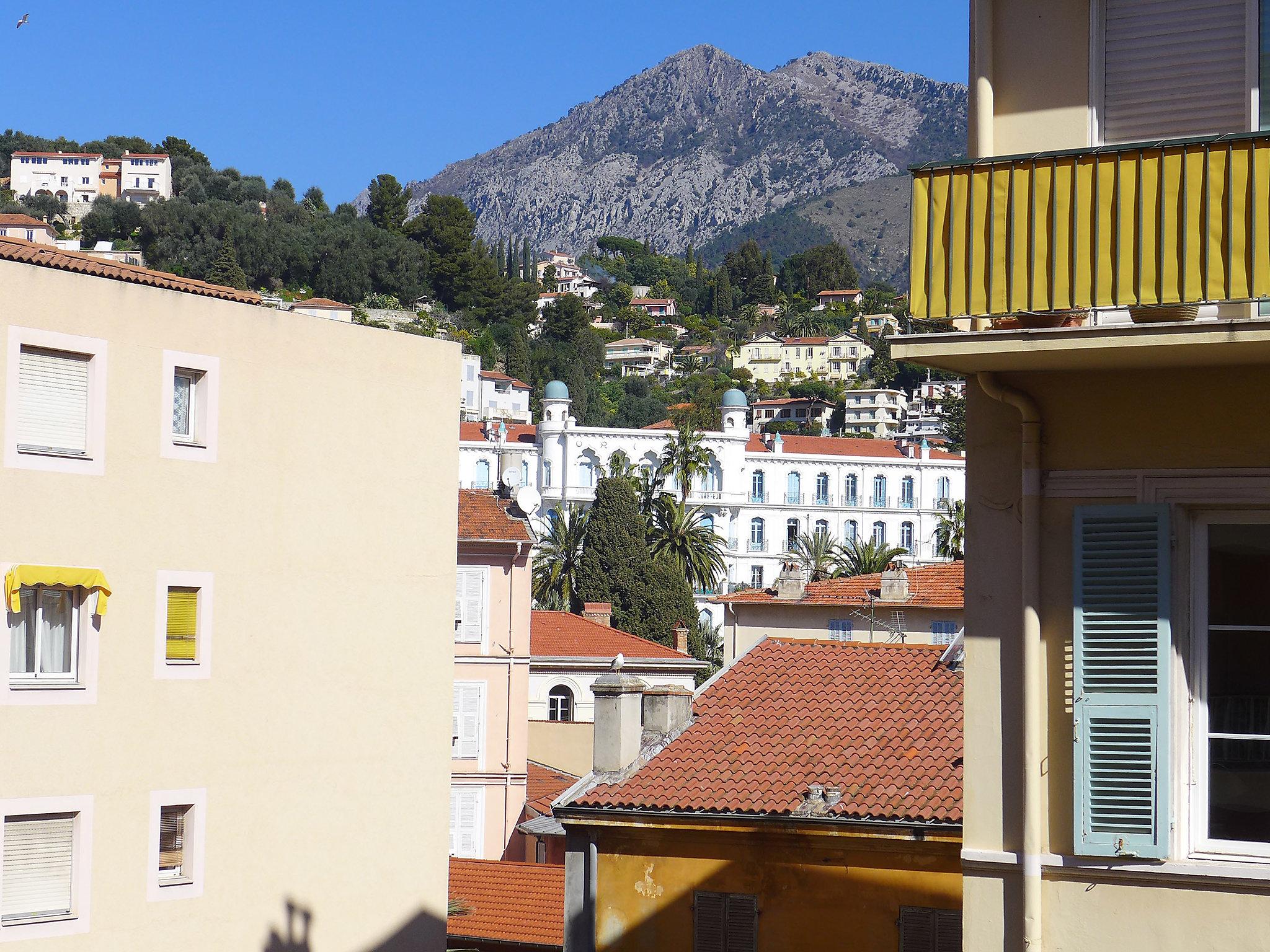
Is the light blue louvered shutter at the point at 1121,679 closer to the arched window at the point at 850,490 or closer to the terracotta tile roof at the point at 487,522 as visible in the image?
the terracotta tile roof at the point at 487,522

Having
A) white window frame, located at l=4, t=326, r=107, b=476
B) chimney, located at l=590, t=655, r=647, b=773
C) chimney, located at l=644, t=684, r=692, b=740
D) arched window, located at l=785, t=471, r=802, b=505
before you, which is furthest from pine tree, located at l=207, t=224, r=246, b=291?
chimney, located at l=590, t=655, r=647, b=773

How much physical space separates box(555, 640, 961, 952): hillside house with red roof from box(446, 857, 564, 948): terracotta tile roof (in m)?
6.03

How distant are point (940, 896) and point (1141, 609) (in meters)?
8.13

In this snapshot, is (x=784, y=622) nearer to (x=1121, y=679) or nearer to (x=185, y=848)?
(x=185, y=848)

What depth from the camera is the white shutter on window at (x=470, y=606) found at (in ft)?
113

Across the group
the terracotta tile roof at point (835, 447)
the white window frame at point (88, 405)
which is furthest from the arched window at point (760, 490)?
the white window frame at point (88, 405)

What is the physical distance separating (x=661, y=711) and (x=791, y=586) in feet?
87.8

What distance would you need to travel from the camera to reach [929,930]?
1441cm

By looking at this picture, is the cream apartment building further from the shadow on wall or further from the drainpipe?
the shadow on wall

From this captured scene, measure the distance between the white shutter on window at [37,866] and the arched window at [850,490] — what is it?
111022 millimetres

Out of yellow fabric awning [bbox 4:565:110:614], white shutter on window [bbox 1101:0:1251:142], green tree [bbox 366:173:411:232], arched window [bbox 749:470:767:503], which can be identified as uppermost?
green tree [bbox 366:173:411:232]

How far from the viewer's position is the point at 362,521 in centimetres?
2120

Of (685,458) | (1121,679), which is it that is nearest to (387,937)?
(1121,679)

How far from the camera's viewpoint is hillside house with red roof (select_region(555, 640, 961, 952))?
47.9ft
